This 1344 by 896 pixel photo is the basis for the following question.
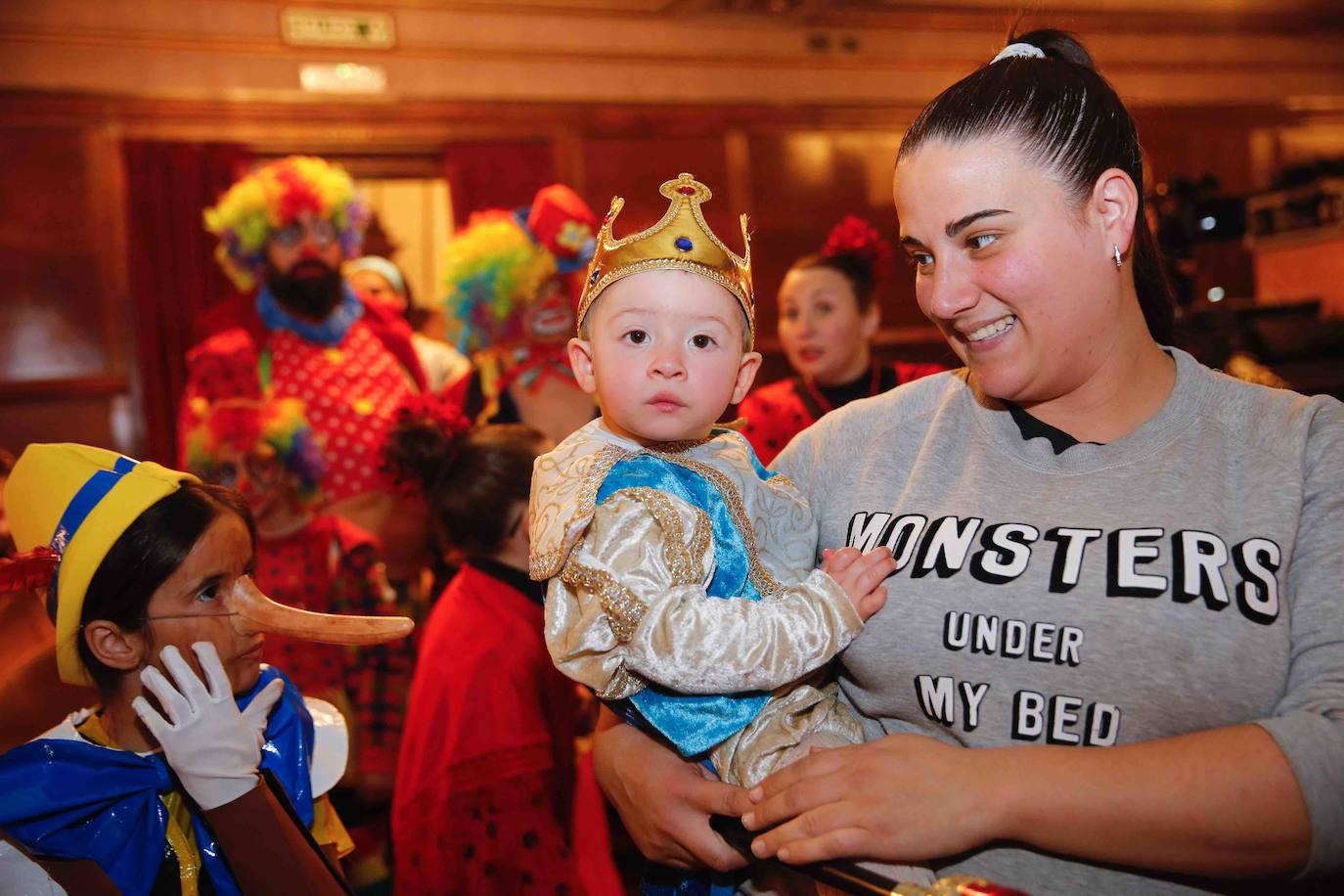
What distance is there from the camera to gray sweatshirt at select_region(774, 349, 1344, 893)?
1.15 m

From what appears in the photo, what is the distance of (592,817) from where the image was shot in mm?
2326

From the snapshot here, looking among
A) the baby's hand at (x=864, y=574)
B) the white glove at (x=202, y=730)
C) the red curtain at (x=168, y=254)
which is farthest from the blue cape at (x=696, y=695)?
the red curtain at (x=168, y=254)

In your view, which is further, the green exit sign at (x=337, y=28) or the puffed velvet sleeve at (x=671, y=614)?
the green exit sign at (x=337, y=28)

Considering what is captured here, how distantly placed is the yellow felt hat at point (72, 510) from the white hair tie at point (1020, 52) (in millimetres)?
1377

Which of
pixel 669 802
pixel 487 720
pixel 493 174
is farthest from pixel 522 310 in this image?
pixel 493 174

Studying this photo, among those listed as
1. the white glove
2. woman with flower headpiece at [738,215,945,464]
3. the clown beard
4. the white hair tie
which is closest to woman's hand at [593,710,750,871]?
the white glove

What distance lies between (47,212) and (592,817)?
5.01 metres

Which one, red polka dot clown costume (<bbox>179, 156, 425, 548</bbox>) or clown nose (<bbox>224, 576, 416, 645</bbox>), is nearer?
clown nose (<bbox>224, 576, 416, 645</bbox>)

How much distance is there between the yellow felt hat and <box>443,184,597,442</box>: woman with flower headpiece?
1.86m

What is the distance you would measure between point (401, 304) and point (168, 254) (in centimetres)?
172

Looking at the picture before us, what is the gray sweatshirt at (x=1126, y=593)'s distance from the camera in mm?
1150

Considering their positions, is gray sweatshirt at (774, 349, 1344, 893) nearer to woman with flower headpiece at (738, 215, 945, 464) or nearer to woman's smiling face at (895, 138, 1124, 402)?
woman's smiling face at (895, 138, 1124, 402)

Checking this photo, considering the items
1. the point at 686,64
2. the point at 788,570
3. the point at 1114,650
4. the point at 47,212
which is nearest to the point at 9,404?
the point at 47,212

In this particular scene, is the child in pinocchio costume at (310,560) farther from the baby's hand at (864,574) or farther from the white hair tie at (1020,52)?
the white hair tie at (1020,52)
